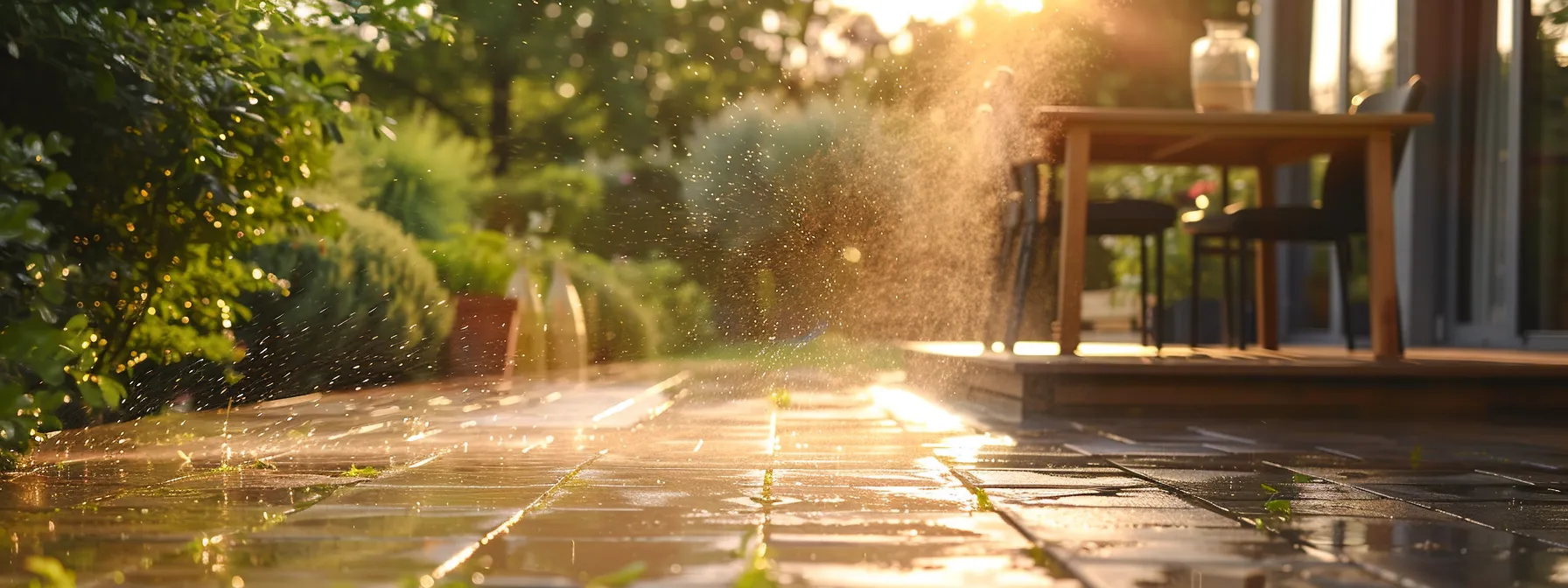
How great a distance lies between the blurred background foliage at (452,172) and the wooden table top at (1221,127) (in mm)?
2174

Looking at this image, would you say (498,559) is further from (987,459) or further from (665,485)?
(987,459)

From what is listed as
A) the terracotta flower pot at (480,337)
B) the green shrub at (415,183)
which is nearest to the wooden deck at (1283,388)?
the terracotta flower pot at (480,337)

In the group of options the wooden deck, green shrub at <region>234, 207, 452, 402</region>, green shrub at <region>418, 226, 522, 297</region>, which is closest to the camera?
the wooden deck

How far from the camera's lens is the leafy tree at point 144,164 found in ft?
9.29

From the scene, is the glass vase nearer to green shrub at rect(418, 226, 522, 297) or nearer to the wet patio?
the wet patio

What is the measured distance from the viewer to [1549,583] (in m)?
1.84

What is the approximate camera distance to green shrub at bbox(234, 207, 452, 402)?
6.11m

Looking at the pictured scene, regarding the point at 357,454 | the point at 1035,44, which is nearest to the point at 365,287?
the point at 357,454

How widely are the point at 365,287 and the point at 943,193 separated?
23.3 feet

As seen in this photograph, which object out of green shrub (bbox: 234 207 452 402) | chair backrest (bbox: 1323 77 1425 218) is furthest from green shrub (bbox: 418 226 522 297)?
chair backrest (bbox: 1323 77 1425 218)

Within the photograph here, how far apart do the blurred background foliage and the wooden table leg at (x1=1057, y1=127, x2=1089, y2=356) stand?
2.16 metres

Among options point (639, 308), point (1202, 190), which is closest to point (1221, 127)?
point (1202, 190)

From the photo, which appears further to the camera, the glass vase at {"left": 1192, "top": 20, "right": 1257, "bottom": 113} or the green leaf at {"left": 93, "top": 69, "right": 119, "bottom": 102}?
the glass vase at {"left": 1192, "top": 20, "right": 1257, "bottom": 113}

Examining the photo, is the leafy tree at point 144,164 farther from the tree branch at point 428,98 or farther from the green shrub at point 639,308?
the tree branch at point 428,98
